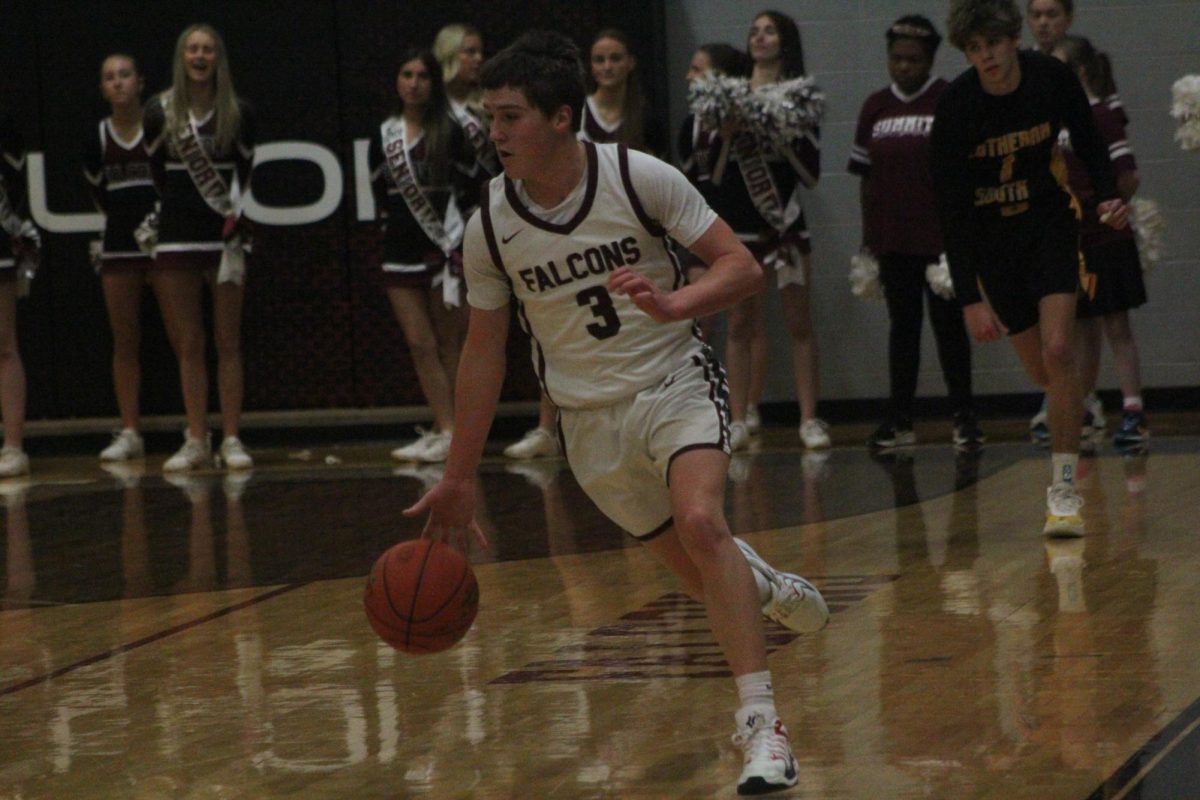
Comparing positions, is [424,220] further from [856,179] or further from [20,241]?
[856,179]

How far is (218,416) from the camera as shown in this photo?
1219 cm

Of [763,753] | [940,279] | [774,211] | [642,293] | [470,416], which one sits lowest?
[763,753]

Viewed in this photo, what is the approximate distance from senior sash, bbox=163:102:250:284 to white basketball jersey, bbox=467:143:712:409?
20.1ft

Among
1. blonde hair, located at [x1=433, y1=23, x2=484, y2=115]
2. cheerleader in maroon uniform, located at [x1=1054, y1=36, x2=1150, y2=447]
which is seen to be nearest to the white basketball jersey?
cheerleader in maroon uniform, located at [x1=1054, y1=36, x2=1150, y2=447]

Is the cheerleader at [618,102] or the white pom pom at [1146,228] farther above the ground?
the cheerleader at [618,102]

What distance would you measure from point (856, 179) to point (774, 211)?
1664 mm

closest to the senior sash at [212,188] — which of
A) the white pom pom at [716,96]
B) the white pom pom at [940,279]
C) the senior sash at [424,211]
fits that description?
the senior sash at [424,211]

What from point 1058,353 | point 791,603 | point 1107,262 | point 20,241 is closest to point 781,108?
point 1107,262

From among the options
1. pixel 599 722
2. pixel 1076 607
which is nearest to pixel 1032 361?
pixel 1076 607

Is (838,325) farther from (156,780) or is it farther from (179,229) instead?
(156,780)

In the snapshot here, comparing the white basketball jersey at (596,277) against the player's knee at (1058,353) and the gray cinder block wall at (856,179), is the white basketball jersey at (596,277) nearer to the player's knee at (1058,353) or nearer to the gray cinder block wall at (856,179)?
the player's knee at (1058,353)

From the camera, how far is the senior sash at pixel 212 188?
33.2ft

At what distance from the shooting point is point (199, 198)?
33.6 feet

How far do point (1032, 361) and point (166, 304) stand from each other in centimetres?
523
